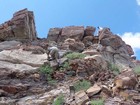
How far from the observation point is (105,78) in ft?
70.1

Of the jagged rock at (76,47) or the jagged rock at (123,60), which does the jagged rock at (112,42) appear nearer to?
the jagged rock at (123,60)

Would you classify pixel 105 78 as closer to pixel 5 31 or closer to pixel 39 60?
pixel 39 60

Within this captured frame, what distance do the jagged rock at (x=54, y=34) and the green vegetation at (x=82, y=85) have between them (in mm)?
14623

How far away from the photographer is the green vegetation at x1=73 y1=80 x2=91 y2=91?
2081 cm

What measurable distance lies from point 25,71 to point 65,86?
10.7 feet

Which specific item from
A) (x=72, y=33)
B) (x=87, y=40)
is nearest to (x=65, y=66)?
(x=87, y=40)

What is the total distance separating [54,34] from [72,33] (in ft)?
6.54

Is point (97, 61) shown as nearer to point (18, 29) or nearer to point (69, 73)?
point (69, 73)

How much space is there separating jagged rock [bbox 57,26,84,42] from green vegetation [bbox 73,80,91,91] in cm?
1320

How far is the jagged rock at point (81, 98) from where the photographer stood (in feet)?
61.1

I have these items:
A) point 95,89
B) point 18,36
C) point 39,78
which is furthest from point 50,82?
point 18,36

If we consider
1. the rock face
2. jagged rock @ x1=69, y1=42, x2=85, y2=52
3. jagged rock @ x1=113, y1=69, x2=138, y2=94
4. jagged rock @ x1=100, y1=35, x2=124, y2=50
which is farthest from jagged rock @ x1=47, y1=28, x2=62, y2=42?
jagged rock @ x1=113, y1=69, x2=138, y2=94

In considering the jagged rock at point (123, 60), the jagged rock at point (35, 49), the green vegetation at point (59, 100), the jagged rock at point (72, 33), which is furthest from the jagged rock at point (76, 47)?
the green vegetation at point (59, 100)

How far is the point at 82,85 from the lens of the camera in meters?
21.2
